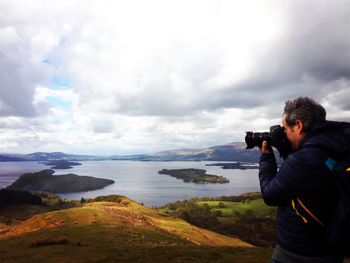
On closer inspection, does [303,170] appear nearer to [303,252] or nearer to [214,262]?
[303,252]

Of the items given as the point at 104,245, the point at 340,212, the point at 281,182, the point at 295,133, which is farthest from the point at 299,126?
the point at 104,245

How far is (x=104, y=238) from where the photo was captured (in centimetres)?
3597

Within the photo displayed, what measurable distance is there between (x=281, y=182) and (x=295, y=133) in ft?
2.64

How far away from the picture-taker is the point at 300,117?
5.43 meters

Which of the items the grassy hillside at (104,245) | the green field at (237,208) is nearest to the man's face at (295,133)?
the grassy hillside at (104,245)

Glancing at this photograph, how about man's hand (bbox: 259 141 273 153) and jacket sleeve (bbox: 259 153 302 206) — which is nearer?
jacket sleeve (bbox: 259 153 302 206)

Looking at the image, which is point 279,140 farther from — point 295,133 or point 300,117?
point 300,117

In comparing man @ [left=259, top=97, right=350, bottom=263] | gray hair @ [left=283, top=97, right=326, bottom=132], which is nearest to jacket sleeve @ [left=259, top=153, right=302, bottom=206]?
man @ [left=259, top=97, right=350, bottom=263]

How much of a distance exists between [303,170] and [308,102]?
1077 millimetres

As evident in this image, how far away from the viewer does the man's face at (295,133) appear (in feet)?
17.9

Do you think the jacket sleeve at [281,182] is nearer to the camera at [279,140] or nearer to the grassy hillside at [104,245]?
the camera at [279,140]

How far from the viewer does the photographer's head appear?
5395mm

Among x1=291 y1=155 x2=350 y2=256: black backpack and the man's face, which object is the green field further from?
x1=291 y1=155 x2=350 y2=256: black backpack

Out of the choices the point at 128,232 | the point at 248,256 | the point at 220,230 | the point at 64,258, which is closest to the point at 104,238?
the point at 128,232
